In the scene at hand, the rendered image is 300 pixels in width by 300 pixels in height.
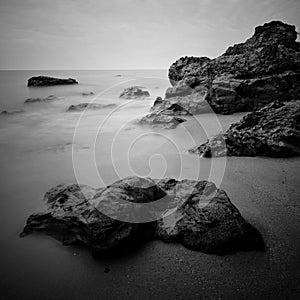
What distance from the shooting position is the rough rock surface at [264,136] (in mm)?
3904

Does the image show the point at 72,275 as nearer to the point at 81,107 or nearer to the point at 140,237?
the point at 140,237

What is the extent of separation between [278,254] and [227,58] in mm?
9044

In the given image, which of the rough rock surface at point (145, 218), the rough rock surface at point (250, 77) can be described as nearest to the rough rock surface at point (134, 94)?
the rough rock surface at point (250, 77)

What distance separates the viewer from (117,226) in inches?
79.8

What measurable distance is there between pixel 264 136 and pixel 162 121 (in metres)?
3.74

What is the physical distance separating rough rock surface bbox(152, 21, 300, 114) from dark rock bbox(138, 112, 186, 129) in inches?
41.0

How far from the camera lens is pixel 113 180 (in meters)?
3.71

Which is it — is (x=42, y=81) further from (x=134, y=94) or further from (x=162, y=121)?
(x=162, y=121)

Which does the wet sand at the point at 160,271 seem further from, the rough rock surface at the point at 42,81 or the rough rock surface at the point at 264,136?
the rough rock surface at the point at 42,81

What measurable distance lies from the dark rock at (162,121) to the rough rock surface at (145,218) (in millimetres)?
4574

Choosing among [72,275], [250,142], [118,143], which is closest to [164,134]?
[118,143]

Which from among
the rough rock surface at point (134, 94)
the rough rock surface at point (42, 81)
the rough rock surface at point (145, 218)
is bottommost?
the rough rock surface at point (145, 218)

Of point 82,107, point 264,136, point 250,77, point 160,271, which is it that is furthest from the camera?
point 82,107

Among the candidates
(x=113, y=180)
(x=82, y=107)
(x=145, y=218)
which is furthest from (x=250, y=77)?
(x=82, y=107)
